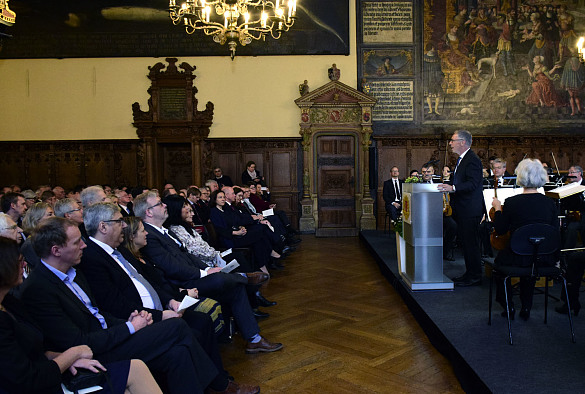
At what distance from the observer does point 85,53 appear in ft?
36.0

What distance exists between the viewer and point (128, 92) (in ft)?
36.2

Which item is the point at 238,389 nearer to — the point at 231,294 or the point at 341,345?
the point at 231,294

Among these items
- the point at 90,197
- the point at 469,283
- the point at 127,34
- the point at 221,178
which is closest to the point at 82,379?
the point at 90,197

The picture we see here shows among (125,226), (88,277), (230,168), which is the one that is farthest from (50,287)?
(230,168)

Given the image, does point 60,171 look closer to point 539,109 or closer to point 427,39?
point 427,39

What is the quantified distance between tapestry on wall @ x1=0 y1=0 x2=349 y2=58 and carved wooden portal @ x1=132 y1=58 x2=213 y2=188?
0.50 metres

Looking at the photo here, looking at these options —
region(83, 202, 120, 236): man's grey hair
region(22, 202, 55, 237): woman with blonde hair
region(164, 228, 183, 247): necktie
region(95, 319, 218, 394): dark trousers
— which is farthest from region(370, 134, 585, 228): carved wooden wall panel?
region(95, 319, 218, 394): dark trousers

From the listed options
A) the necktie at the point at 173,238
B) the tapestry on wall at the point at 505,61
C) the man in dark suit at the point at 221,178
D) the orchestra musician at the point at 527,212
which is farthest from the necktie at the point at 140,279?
the tapestry on wall at the point at 505,61

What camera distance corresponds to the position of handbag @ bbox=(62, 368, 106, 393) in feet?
6.70

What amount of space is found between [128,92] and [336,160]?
478 cm

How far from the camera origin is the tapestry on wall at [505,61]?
35.4 ft

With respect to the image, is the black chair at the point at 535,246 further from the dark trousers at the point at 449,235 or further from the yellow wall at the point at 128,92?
the yellow wall at the point at 128,92

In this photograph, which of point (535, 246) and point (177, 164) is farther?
point (177, 164)

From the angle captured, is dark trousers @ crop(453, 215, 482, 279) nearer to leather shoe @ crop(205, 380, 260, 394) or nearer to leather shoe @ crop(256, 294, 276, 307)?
leather shoe @ crop(256, 294, 276, 307)
